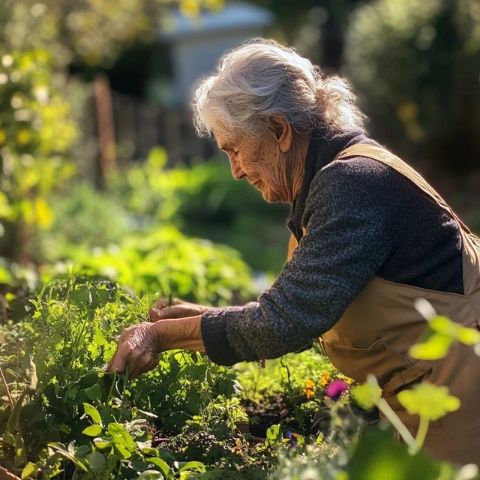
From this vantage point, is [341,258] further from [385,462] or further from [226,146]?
[385,462]

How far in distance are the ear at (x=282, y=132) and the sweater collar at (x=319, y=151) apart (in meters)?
0.06

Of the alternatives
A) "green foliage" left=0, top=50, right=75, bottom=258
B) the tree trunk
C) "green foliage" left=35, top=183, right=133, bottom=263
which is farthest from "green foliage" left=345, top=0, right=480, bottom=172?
"green foliage" left=0, top=50, right=75, bottom=258

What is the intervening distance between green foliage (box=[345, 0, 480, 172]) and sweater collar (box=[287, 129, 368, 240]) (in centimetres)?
1147

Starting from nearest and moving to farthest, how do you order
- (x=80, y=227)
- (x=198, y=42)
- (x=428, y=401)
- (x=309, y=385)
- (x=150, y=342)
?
(x=428, y=401), (x=150, y=342), (x=309, y=385), (x=80, y=227), (x=198, y=42)

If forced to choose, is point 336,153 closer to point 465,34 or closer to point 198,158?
point 465,34

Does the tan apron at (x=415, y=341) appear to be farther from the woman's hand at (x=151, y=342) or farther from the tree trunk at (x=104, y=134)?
the tree trunk at (x=104, y=134)

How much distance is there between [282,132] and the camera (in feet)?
8.57

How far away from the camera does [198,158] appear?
15.5 meters

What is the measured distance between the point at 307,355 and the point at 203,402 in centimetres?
67

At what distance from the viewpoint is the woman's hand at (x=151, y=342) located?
2.55 meters

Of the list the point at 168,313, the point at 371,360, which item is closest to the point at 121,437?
the point at 168,313

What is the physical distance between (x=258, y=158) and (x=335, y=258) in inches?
17.4

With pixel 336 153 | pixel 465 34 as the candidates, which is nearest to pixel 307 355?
pixel 336 153

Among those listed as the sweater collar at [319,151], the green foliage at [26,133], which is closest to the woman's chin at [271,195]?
the sweater collar at [319,151]
